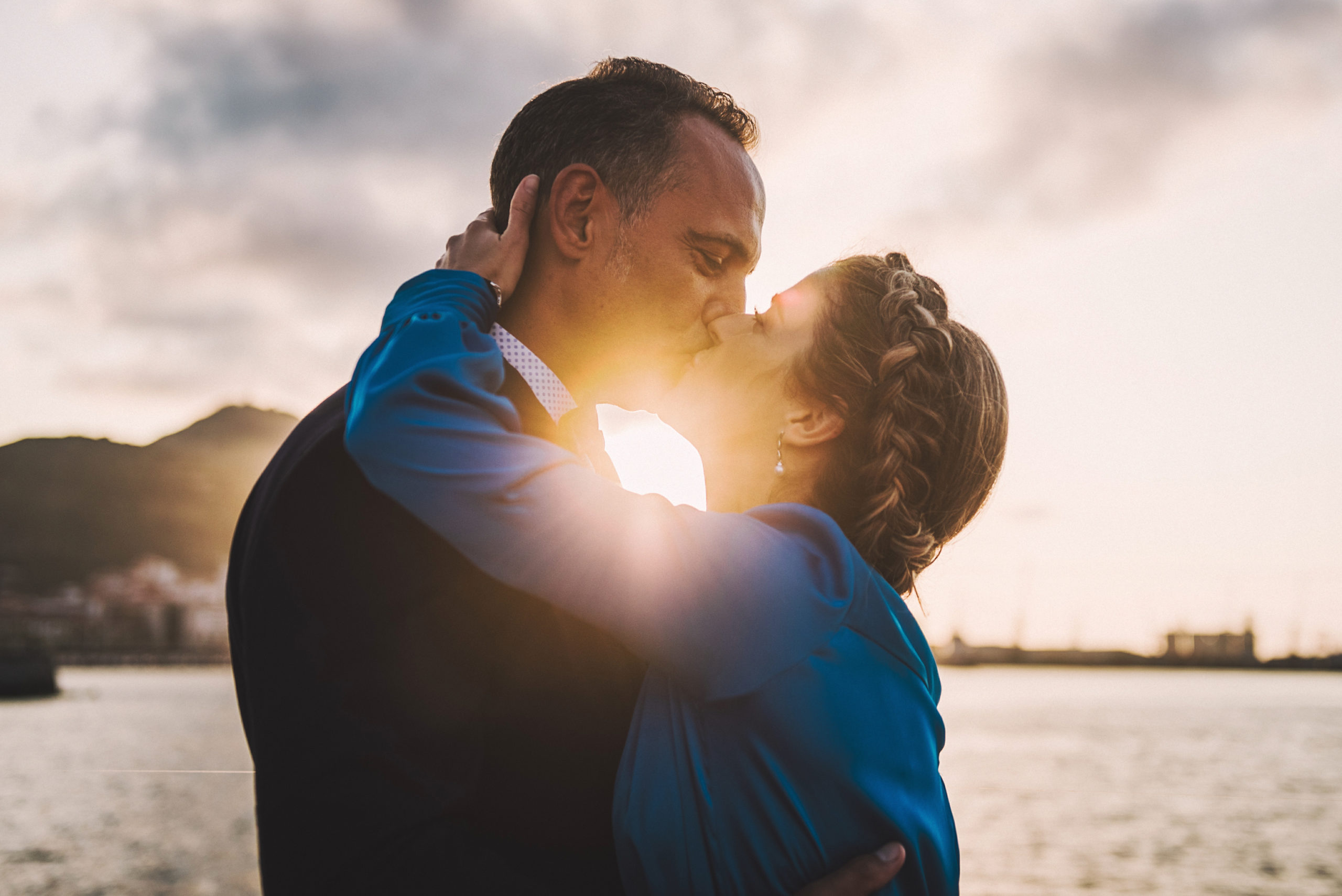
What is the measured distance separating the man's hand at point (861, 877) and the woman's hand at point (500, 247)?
161 cm

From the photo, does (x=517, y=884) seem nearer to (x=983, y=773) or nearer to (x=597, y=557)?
(x=597, y=557)

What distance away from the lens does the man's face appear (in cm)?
254

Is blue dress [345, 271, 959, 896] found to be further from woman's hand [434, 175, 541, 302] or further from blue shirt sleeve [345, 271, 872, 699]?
woman's hand [434, 175, 541, 302]

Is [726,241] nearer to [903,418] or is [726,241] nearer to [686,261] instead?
[686,261]

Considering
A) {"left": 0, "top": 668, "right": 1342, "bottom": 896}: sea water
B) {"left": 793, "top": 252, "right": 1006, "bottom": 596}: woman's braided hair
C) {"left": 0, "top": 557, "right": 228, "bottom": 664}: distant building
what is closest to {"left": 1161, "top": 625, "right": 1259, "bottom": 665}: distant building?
{"left": 0, "top": 668, "right": 1342, "bottom": 896}: sea water

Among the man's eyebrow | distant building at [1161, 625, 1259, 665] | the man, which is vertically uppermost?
the man's eyebrow

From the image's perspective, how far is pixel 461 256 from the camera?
235cm

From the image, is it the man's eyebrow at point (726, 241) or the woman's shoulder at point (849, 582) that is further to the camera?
the man's eyebrow at point (726, 241)

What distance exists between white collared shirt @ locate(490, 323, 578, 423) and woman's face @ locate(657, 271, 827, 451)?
0.57 meters

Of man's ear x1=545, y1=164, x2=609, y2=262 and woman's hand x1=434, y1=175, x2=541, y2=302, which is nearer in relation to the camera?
woman's hand x1=434, y1=175, x2=541, y2=302

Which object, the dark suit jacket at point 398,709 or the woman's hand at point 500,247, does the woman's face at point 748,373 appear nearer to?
the woman's hand at point 500,247

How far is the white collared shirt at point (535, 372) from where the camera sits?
2.31m

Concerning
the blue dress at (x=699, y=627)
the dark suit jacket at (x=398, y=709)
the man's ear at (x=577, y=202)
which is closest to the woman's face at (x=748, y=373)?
the man's ear at (x=577, y=202)

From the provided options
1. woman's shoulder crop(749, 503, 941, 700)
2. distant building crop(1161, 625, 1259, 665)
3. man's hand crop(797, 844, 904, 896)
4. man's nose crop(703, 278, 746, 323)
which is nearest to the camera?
man's hand crop(797, 844, 904, 896)
